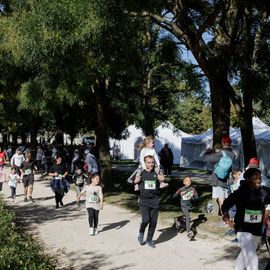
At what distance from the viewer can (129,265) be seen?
7.62m

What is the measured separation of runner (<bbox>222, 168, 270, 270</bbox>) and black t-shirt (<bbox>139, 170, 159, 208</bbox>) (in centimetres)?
275

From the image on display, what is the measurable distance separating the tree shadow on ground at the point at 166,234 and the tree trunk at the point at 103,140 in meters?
8.08

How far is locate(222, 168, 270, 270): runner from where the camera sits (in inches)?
237

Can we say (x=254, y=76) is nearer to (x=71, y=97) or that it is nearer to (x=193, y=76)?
(x=193, y=76)

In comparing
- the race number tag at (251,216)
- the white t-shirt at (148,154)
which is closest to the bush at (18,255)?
the white t-shirt at (148,154)

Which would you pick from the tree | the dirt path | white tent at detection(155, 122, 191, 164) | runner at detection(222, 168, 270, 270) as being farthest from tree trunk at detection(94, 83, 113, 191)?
white tent at detection(155, 122, 191, 164)

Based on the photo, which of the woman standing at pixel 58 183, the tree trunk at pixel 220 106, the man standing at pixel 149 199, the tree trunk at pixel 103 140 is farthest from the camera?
the tree trunk at pixel 103 140

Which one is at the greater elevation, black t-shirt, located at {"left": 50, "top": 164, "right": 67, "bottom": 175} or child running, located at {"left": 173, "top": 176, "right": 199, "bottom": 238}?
black t-shirt, located at {"left": 50, "top": 164, "right": 67, "bottom": 175}

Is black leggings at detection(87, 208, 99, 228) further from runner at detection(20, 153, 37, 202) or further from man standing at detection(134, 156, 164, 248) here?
runner at detection(20, 153, 37, 202)

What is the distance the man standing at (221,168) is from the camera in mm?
10078

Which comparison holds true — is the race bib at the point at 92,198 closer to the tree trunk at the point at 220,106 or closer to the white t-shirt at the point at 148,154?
the white t-shirt at the point at 148,154

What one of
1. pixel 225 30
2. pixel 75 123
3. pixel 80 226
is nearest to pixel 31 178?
pixel 80 226

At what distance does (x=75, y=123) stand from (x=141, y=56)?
15841mm

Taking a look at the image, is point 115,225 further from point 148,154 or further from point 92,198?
point 148,154
